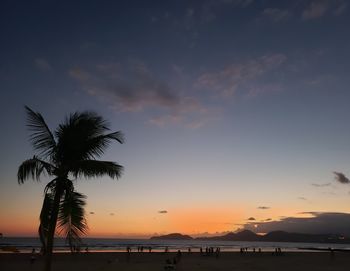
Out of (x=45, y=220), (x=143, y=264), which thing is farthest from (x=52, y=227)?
(x=143, y=264)

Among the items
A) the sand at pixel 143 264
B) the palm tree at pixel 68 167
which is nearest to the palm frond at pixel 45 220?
the palm tree at pixel 68 167

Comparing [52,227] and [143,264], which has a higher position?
[52,227]

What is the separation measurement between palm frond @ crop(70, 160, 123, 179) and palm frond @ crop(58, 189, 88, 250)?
0.50m

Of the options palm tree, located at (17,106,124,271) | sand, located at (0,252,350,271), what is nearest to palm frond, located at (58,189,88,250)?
palm tree, located at (17,106,124,271)

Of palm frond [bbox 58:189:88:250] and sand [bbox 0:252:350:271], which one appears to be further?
sand [bbox 0:252:350:271]

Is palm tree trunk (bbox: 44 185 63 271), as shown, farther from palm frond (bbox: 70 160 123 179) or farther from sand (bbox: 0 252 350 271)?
sand (bbox: 0 252 350 271)

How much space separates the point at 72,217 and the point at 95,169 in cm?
124

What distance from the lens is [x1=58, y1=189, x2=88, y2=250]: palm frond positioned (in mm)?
8422

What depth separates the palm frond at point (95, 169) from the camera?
8398 millimetres

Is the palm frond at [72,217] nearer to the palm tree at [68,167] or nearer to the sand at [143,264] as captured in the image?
the palm tree at [68,167]

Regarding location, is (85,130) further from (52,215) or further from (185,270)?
(185,270)

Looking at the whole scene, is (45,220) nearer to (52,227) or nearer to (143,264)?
(52,227)

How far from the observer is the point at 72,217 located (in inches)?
333

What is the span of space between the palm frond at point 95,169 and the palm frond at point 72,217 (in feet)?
1.64
